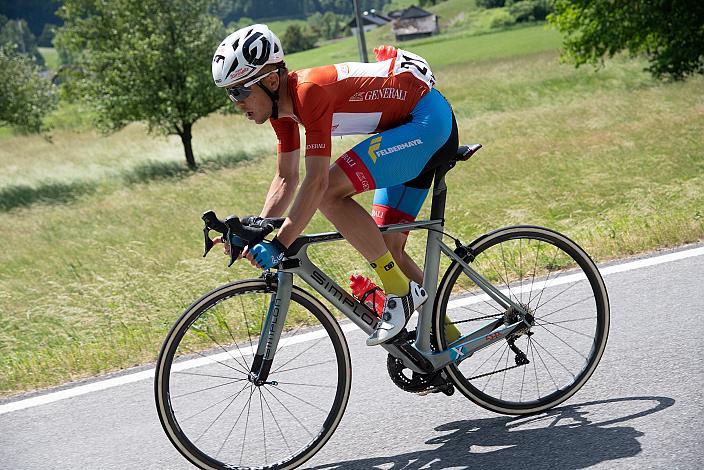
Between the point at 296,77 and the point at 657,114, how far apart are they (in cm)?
1349

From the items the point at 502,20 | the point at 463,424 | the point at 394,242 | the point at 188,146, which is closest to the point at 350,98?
the point at 394,242

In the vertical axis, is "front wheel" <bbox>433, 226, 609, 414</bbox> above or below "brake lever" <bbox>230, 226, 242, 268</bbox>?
below

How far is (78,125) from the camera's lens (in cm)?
5212

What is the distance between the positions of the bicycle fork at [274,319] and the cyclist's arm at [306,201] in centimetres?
20

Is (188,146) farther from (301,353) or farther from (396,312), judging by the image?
(396,312)

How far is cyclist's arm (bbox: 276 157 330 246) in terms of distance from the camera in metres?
3.49

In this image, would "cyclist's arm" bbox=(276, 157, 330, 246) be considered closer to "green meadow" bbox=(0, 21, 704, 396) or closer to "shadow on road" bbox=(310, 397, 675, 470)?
"shadow on road" bbox=(310, 397, 675, 470)

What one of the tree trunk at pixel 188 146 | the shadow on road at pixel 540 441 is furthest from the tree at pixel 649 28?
the shadow on road at pixel 540 441

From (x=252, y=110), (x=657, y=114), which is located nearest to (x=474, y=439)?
(x=252, y=110)

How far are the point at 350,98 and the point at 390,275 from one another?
2.52 ft

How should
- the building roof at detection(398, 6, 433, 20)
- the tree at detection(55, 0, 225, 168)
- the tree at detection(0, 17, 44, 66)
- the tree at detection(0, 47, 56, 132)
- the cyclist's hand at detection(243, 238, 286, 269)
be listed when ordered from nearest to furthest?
the cyclist's hand at detection(243, 238, 286, 269)
the tree at detection(55, 0, 225, 168)
the tree at detection(0, 47, 56, 132)
the building roof at detection(398, 6, 433, 20)
the tree at detection(0, 17, 44, 66)

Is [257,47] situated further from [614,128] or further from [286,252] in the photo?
[614,128]

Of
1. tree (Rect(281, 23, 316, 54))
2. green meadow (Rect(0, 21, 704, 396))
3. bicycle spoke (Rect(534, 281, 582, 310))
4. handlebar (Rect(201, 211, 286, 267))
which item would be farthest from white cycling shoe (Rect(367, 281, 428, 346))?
tree (Rect(281, 23, 316, 54))

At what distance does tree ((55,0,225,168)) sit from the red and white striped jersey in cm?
2667
